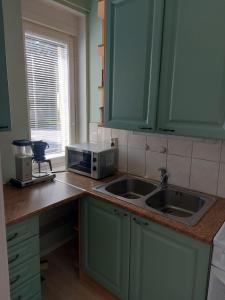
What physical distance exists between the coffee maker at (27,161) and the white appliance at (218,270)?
1292 mm

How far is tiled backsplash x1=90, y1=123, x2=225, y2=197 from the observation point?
1.52 m

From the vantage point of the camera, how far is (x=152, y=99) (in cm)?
142

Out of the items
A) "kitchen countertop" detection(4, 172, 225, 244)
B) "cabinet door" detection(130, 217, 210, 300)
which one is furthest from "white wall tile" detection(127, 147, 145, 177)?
"cabinet door" detection(130, 217, 210, 300)

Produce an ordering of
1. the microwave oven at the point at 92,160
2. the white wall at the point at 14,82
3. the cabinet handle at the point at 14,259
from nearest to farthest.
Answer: the cabinet handle at the point at 14,259 → the white wall at the point at 14,82 → the microwave oven at the point at 92,160

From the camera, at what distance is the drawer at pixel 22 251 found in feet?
4.12

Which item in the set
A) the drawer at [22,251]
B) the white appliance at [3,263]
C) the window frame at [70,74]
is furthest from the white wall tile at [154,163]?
the white appliance at [3,263]

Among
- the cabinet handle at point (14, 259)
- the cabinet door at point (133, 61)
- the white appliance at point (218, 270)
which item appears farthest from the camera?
the cabinet door at point (133, 61)

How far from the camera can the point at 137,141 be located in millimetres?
1918

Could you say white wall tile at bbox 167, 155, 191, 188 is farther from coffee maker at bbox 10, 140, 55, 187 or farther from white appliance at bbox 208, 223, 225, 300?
coffee maker at bbox 10, 140, 55, 187

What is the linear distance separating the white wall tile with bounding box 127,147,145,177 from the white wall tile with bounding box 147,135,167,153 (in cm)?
11

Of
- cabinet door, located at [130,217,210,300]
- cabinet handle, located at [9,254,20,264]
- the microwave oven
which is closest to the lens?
cabinet door, located at [130,217,210,300]

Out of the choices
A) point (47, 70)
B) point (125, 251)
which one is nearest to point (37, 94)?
point (47, 70)

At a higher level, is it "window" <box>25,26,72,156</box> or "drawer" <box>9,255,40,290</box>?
"window" <box>25,26,72,156</box>

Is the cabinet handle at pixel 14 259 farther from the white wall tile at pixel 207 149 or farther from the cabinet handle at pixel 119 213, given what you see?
the white wall tile at pixel 207 149
